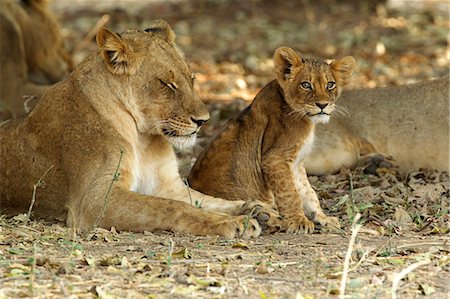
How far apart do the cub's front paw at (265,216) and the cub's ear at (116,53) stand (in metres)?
0.94

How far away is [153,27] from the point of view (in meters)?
5.58

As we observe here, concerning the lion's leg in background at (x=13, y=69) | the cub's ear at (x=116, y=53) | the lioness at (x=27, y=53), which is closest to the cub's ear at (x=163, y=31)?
the cub's ear at (x=116, y=53)

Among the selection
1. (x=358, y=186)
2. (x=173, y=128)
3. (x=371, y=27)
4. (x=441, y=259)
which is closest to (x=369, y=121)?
(x=358, y=186)

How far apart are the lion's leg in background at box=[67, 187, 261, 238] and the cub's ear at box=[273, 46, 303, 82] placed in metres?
1.01

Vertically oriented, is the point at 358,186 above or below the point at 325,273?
above

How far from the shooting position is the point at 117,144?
16.8ft

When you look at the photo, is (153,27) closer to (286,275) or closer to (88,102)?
(88,102)

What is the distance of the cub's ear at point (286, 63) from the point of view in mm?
5453

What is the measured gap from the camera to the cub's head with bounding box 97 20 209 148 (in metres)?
5.11

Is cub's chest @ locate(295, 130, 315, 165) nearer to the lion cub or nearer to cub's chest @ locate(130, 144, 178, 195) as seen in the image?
the lion cub

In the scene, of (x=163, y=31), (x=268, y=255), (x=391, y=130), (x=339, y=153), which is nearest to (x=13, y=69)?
(x=339, y=153)

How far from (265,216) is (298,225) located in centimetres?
18

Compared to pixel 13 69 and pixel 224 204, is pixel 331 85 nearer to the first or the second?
pixel 224 204

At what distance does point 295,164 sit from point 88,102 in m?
1.18
